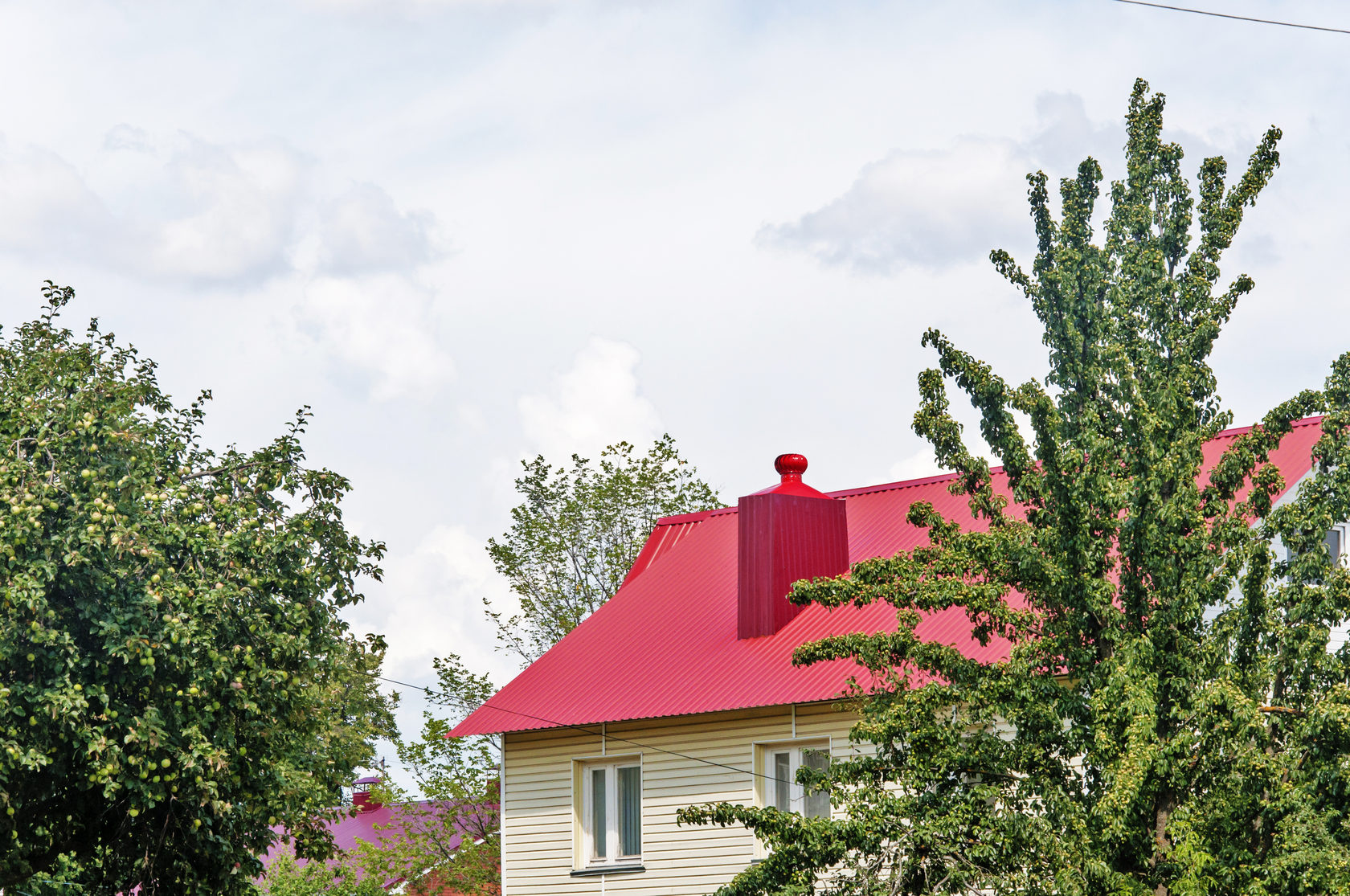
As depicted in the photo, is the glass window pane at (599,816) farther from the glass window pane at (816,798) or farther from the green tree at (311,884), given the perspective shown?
the green tree at (311,884)

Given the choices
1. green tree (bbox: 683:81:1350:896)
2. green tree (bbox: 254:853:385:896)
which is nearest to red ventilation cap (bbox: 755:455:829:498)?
green tree (bbox: 683:81:1350:896)

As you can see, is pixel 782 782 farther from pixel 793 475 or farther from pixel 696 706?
pixel 793 475

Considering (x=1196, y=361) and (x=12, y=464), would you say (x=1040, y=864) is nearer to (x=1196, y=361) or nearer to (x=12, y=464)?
(x=1196, y=361)

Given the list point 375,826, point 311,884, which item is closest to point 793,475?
point 375,826

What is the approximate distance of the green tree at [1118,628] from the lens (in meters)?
10.5

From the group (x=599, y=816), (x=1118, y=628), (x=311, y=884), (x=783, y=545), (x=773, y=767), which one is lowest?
(x=311, y=884)

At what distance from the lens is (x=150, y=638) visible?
13484 mm

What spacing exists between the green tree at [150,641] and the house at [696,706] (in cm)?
444

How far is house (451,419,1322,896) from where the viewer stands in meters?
19.1

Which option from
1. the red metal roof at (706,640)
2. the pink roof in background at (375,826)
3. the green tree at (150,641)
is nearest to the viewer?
the green tree at (150,641)

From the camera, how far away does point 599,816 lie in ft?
67.8

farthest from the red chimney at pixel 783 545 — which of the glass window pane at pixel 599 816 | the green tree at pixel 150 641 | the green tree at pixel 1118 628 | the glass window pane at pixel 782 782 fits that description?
the green tree at pixel 1118 628

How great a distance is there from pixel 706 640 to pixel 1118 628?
1023cm

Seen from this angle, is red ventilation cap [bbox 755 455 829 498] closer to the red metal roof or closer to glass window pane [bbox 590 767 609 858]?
the red metal roof
